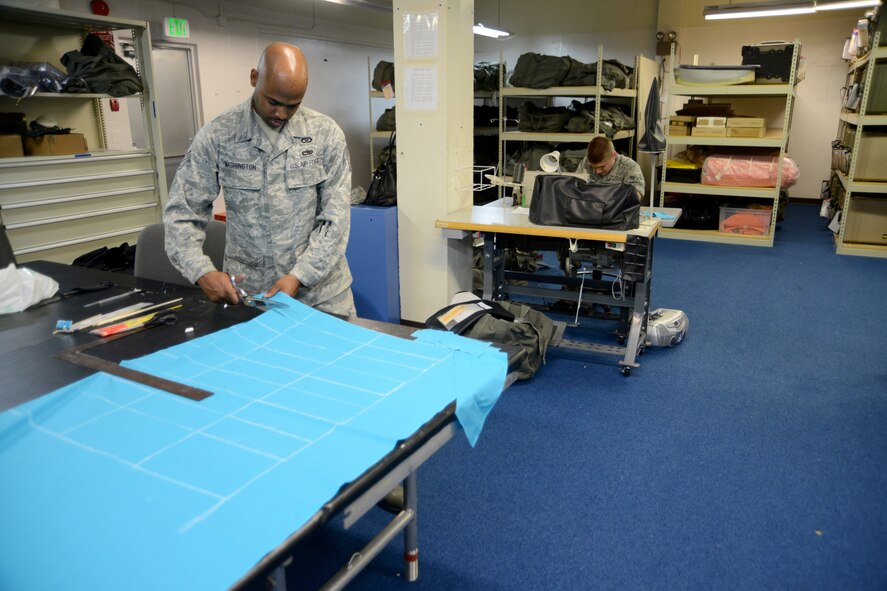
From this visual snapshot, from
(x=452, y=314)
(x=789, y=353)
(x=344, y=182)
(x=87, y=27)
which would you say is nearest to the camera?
(x=344, y=182)

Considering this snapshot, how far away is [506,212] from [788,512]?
2.40 m

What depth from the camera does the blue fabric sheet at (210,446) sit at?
918mm

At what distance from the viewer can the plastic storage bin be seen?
7.12 meters

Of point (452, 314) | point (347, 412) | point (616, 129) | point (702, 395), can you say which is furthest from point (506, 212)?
point (616, 129)

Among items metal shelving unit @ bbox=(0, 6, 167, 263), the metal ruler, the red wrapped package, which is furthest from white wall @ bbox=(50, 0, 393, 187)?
the red wrapped package

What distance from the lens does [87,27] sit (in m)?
4.63

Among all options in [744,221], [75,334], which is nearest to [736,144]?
[744,221]

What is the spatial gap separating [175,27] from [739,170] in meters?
6.38

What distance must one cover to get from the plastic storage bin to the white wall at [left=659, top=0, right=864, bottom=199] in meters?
3.13

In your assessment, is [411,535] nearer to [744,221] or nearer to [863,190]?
[863,190]

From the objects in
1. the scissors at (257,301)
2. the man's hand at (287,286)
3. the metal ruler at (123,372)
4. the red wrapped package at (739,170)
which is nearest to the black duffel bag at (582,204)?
the man's hand at (287,286)

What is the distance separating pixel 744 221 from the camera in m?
7.25

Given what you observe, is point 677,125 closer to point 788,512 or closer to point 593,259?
point 593,259

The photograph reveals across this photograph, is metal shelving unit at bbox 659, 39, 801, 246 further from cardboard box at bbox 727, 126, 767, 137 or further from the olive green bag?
the olive green bag
